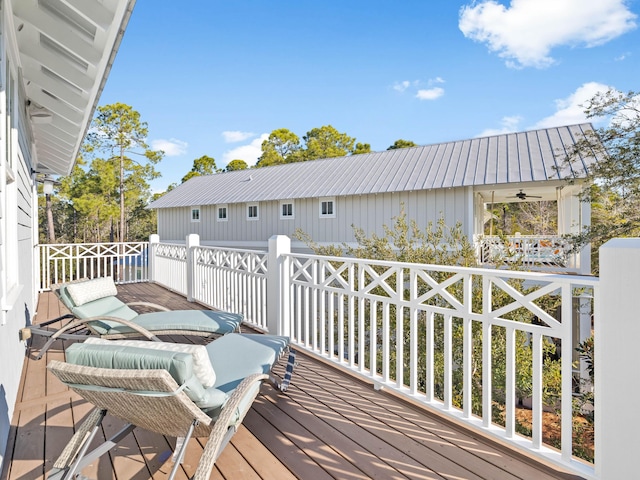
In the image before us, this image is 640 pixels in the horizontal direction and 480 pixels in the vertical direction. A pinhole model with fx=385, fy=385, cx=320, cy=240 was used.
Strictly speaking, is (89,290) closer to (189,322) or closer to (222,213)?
(189,322)

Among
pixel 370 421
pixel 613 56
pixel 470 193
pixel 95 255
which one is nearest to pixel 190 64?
pixel 95 255

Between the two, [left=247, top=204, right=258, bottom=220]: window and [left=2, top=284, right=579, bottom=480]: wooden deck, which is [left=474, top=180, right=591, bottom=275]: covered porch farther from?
[left=247, top=204, right=258, bottom=220]: window

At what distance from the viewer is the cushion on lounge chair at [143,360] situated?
70.1 inches

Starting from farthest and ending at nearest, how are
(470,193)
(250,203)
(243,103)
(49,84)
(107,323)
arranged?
(243,103) < (250,203) < (470,193) < (49,84) < (107,323)

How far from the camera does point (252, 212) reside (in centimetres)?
1691

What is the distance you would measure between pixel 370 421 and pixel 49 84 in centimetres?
482

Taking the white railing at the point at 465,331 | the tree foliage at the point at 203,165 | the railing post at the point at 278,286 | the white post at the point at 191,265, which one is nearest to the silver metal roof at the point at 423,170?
the white post at the point at 191,265

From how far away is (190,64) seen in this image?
17656 millimetres

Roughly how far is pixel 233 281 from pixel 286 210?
34.3ft

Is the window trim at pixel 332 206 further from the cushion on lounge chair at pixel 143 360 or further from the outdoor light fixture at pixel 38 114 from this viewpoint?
the cushion on lounge chair at pixel 143 360

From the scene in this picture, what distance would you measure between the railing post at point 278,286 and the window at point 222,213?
1404 centimetres

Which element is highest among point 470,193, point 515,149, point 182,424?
point 515,149

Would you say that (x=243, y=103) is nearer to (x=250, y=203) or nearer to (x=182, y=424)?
(x=250, y=203)

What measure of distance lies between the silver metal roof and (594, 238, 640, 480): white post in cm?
965
